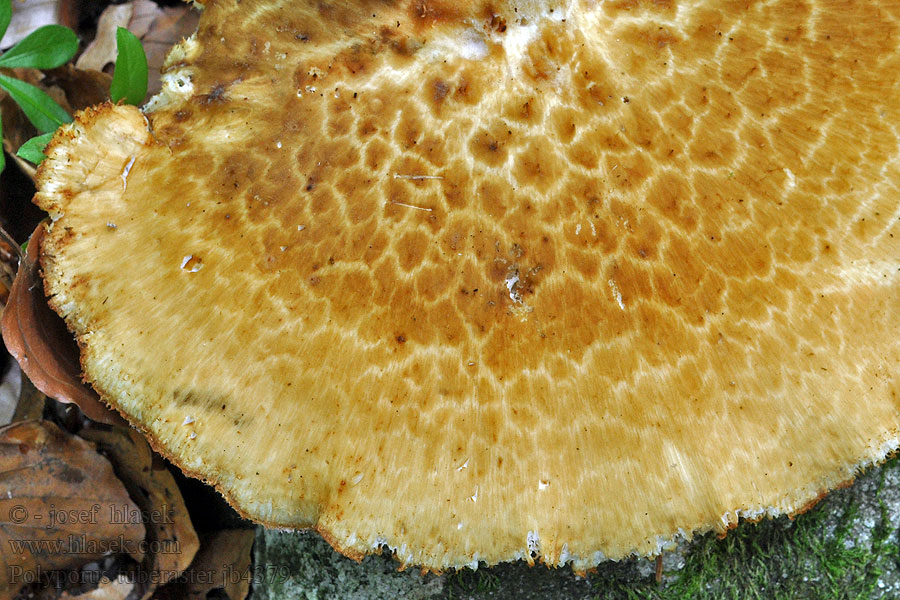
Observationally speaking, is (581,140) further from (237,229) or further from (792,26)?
(237,229)

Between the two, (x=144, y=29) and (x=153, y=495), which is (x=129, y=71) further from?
(x=153, y=495)

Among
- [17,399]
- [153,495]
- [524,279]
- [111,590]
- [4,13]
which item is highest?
[4,13]

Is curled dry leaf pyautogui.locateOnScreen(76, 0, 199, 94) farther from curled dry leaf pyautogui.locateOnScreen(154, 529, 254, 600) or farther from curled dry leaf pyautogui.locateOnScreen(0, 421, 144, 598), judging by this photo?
curled dry leaf pyautogui.locateOnScreen(154, 529, 254, 600)

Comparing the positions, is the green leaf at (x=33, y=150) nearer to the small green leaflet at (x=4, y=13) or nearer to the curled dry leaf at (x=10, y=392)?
the small green leaflet at (x=4, y=13)

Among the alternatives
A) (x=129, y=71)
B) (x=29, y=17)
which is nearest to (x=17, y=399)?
(x=129, y=71)

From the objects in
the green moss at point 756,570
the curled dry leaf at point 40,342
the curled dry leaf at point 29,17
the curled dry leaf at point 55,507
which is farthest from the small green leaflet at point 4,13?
the green moss at point 756,570
